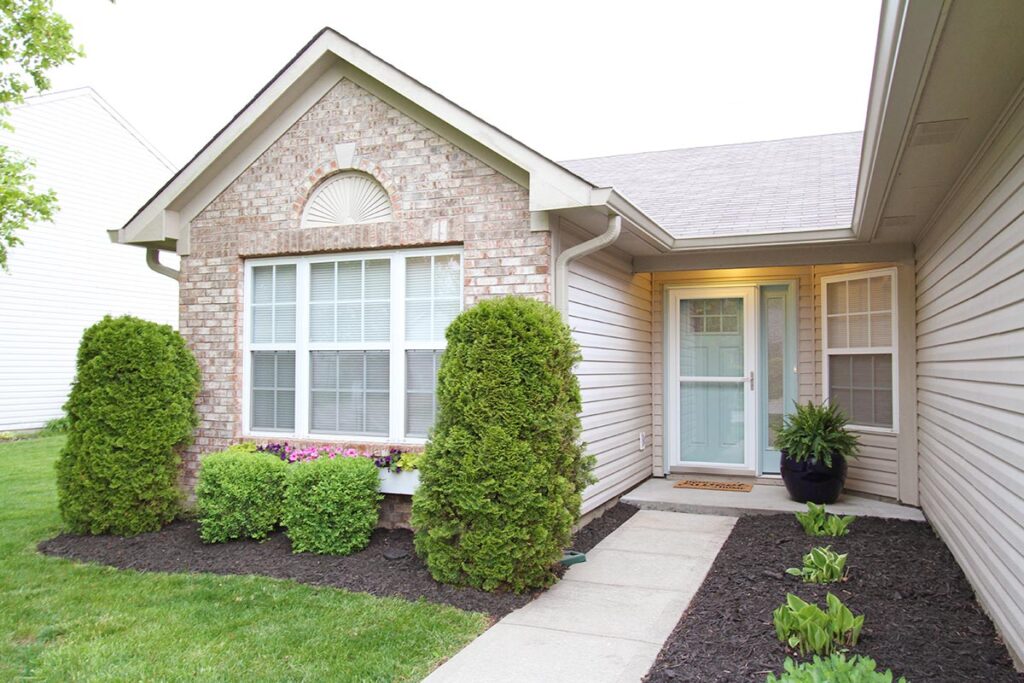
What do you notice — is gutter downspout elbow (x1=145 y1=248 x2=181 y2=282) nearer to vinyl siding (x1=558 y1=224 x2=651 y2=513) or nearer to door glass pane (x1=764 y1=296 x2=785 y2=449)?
vinyl siding (x1=558 y1=224 x2=651 y2=513)

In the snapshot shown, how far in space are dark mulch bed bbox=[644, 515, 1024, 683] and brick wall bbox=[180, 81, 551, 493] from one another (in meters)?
2.48

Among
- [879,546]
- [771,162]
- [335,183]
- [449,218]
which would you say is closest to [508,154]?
[449,218]

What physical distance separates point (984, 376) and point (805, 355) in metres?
4.08

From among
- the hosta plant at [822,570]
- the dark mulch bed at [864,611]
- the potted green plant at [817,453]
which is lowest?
the dark mulch bed at [864,611]

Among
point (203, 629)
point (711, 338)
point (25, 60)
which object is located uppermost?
point (25, 60)

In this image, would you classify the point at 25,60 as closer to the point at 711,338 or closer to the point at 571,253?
the point at 571,253

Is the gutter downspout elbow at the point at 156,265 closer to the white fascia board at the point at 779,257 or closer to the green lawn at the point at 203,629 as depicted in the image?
the green lawn at the point at 203,629

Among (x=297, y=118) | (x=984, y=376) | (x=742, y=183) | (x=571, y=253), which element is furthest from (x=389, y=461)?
(x=742, y=183)

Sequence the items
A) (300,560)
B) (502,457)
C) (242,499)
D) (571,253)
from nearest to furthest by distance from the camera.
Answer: (502,457)
(300,560)
(571,253)
(242,499)

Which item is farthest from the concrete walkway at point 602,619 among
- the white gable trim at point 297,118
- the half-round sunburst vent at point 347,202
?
the half-round sunburst vent at point 347,202

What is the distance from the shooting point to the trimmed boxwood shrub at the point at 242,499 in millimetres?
6020

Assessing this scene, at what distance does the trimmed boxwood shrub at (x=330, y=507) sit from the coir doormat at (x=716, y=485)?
3711mm

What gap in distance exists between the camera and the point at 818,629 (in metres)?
3.63

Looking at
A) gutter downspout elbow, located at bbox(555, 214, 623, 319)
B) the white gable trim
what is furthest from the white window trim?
the white gable trim
